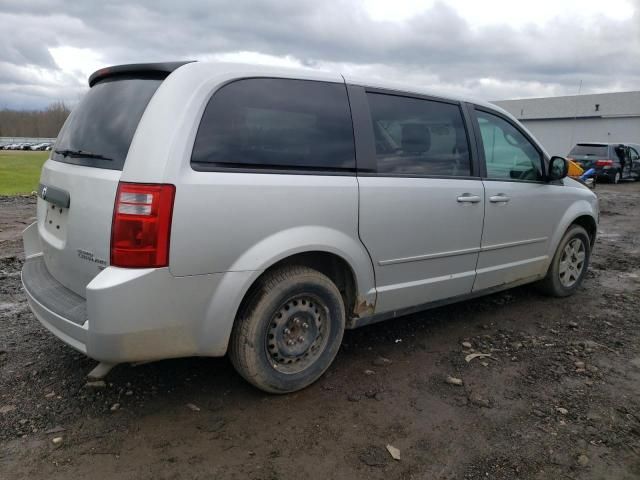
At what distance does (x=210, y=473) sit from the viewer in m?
2.53

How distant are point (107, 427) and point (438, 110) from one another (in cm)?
307

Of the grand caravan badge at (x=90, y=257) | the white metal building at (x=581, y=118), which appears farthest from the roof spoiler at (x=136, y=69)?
the white metal building at (x=581, y=118)

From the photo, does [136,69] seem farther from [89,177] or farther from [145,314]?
[145,314]

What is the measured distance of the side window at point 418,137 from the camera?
11.7ft

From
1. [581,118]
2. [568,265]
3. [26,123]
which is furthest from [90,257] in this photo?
[26,123]

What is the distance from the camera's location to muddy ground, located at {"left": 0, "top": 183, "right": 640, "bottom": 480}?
2617 millimetres

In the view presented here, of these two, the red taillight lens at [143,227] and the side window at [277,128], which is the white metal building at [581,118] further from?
the red taillight lens at [143,227]

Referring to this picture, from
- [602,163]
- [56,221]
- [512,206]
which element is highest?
[602,163]

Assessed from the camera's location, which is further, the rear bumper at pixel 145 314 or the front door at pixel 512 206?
the front door at pixel 512 206

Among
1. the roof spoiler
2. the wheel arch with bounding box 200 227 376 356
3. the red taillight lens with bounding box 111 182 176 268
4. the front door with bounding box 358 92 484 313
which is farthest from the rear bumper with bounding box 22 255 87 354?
the front door with bounding box 358 92 484 313

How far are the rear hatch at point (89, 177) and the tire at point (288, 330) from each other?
0.85 m

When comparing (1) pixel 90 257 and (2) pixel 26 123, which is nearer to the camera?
(1) pixel 90 257

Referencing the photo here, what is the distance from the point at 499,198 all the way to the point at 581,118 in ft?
129

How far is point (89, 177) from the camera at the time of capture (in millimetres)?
2852
